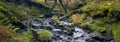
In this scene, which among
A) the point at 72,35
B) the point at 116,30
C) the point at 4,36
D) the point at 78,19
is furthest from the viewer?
the point at 78,19

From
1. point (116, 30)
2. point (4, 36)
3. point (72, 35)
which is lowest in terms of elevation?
point (4, 36)

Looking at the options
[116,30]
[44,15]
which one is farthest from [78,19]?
[116,30]

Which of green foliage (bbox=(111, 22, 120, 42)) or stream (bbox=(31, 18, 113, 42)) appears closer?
green foliage (bbox=(111, 22, 120, 42))

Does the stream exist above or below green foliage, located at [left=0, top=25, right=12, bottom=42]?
above

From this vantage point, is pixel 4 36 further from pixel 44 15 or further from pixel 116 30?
pixel 44 15

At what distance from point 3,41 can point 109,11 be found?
10047 millimetres

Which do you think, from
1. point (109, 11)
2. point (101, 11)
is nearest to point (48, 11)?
point (101, 11)

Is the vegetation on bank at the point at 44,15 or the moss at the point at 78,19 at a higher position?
the moss at the point at 78,19

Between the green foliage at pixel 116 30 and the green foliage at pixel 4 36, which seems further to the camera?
the green foliage at pixel 116 30

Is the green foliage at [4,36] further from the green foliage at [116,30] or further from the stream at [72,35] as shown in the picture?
the green foliage at [116,30]

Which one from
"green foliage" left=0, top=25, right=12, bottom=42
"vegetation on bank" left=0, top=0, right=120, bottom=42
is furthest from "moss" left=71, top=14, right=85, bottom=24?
"green foliage" left=0, top=25, right=12, bottom=42

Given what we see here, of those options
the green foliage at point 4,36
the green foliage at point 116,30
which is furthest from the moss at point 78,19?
the green foliage at point 4,36

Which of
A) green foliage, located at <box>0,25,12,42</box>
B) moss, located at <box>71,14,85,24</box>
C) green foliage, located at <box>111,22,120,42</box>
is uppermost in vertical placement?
moss, located at <box>71,14,85,24</box>

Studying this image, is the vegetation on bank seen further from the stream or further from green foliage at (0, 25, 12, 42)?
the stream
